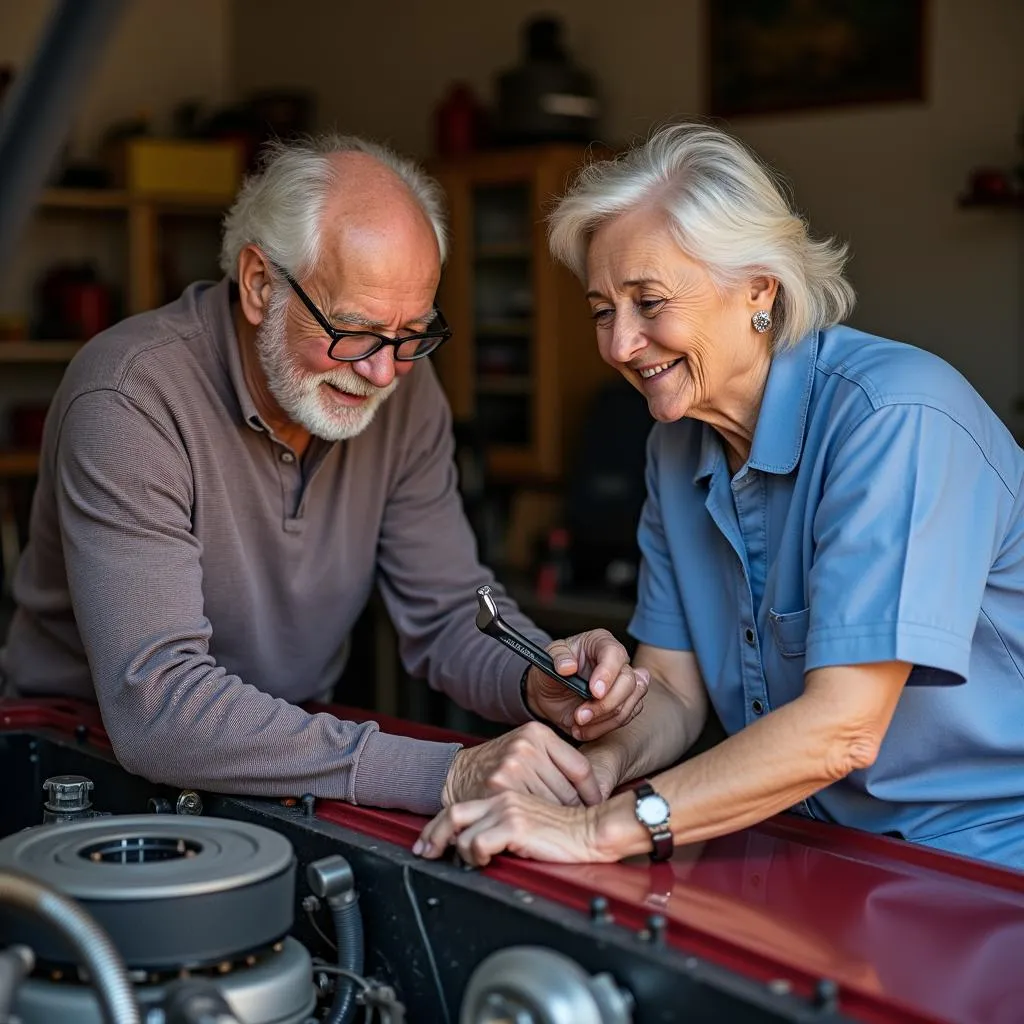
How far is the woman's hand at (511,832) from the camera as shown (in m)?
1.31

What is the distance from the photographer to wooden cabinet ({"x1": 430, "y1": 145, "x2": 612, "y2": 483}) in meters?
5.22

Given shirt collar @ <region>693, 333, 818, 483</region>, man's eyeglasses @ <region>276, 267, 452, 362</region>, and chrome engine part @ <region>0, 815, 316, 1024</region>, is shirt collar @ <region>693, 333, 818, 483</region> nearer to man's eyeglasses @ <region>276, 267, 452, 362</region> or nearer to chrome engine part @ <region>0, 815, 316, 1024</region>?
man's eyeglasses @ <region>276, 267, 452, 362</region>

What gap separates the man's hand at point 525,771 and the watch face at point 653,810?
130mm

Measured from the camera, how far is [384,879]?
1308 millimetres

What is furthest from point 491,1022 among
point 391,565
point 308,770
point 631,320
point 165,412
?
point 391,565

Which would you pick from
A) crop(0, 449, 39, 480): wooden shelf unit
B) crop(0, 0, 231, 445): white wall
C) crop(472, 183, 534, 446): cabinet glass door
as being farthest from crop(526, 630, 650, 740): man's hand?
crop(0, 0, 231, 445): white wall

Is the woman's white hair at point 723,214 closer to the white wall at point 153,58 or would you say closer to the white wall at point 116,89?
the white wall at point 116,89

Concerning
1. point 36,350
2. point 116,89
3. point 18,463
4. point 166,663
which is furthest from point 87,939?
point 116,89

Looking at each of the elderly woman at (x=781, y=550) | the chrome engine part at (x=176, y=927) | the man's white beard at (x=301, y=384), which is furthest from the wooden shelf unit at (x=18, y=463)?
the chrome engine part at (x=176, y=927)

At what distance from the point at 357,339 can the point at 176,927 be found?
3.20 feet

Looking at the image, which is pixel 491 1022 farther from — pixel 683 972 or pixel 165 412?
pixel 165 412

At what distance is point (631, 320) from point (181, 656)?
0.63 meters

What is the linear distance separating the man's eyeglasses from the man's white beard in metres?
0.02

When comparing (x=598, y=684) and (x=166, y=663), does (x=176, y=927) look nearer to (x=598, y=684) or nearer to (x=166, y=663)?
(x=166, y=663)
